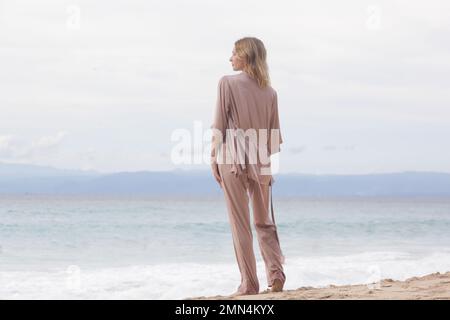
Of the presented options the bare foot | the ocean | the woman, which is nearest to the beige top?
the woman

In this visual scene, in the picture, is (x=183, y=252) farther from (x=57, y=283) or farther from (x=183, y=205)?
(x=183, y=205)

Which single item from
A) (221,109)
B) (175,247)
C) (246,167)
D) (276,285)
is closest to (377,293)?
(276,285)

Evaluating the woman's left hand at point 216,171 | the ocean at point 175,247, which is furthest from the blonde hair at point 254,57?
the ocean at point 175,247

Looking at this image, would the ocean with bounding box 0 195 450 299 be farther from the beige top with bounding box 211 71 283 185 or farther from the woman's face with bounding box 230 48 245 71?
the woman's face with bounding box 230 48 245 71

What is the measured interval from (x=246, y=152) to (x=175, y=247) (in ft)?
37.1

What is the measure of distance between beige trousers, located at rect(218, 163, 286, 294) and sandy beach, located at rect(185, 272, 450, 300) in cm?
18

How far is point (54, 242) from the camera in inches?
655

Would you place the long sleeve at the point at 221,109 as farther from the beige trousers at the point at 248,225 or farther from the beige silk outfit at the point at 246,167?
the beige trousers at the point at 248,225

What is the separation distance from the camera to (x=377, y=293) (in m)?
5.23

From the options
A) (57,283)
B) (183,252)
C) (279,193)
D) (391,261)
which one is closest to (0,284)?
(57,283)

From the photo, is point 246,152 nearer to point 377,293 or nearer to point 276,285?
point 276,285

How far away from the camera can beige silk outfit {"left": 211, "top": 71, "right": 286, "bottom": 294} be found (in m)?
5.30

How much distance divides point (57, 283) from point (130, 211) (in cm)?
1450
